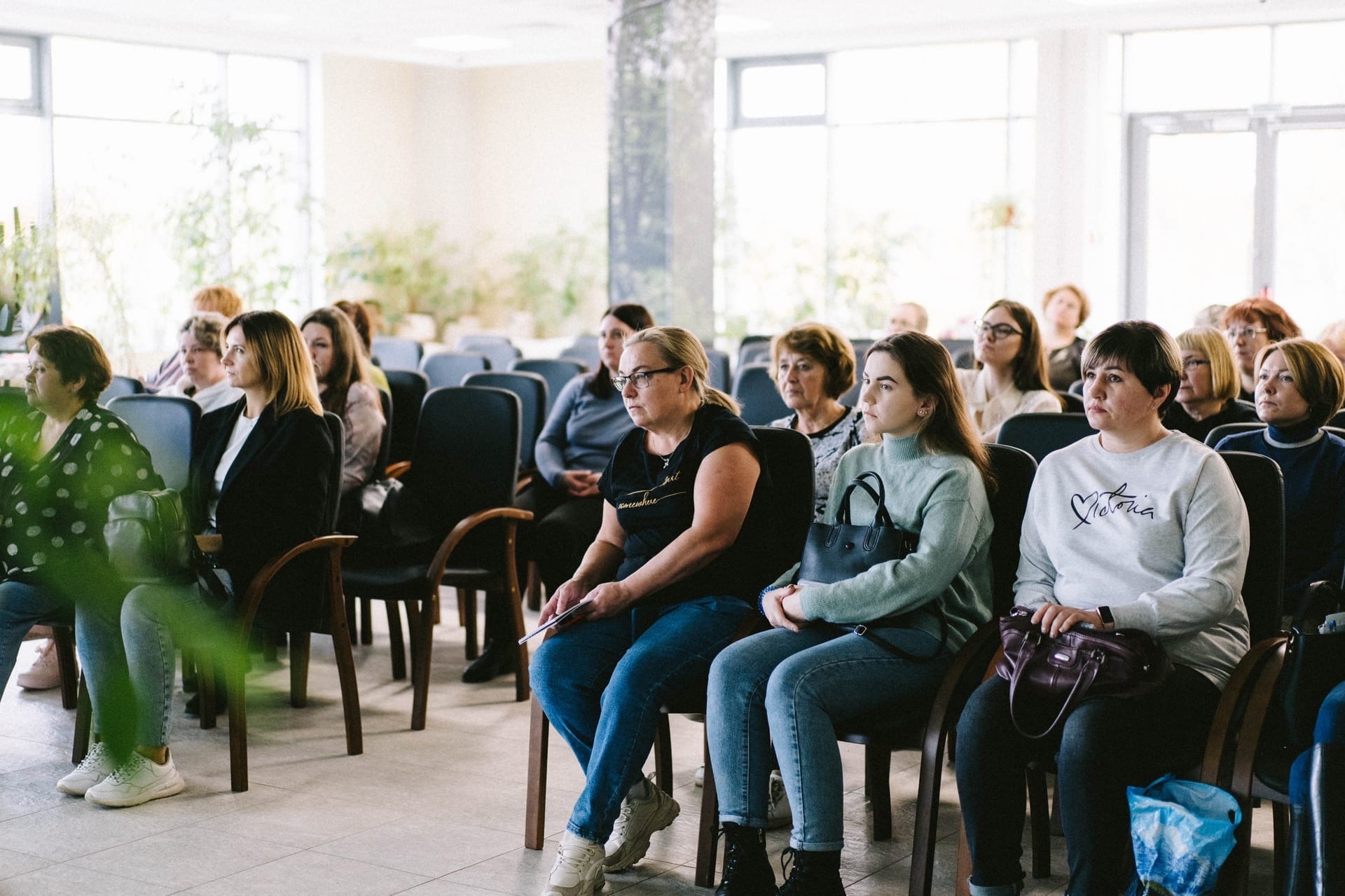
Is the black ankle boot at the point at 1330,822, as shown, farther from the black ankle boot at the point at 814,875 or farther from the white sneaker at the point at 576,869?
the white sneaker at the point at 576,869

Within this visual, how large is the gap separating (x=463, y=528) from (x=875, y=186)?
8.43 meters

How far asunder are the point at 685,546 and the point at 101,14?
27.6 feet

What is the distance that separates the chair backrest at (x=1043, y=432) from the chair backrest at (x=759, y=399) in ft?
6.55

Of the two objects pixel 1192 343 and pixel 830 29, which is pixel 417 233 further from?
pixel 1192 343

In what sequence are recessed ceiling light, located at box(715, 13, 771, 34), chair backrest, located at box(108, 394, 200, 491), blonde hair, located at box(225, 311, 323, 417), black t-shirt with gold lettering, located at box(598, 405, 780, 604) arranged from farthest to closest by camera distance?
recessed ceiling light, located at box(715, 13, 771, 34)
chair backrest, located at box(108, 394, 200, 491)
blonde hair, located at box(225, 311, 323, 417)
black t-shirt with gold lettering, located at box(598, 405, 780, 604)

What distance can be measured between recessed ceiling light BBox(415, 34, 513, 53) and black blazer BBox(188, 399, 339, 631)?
25.1 feet

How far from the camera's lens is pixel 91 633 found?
3762 millimetres

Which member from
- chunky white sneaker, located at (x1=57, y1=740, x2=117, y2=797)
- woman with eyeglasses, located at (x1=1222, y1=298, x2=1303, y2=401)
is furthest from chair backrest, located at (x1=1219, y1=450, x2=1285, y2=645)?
chunky white sneaker, located at (x1=57, y1=740, x2=117, y2=797)

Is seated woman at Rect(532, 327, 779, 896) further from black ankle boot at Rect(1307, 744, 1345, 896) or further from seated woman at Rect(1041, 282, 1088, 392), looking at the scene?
seated woman at Rect(1041, 282, 1088, 392)

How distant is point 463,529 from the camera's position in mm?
4395

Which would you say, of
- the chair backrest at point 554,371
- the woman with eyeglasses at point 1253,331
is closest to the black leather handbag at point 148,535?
the chair backrest at point 554,371

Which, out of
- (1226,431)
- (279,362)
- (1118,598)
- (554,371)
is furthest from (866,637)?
(554,371)

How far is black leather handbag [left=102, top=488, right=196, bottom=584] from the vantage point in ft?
12.1

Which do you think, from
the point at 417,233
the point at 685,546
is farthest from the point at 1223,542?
the point at 417,233
